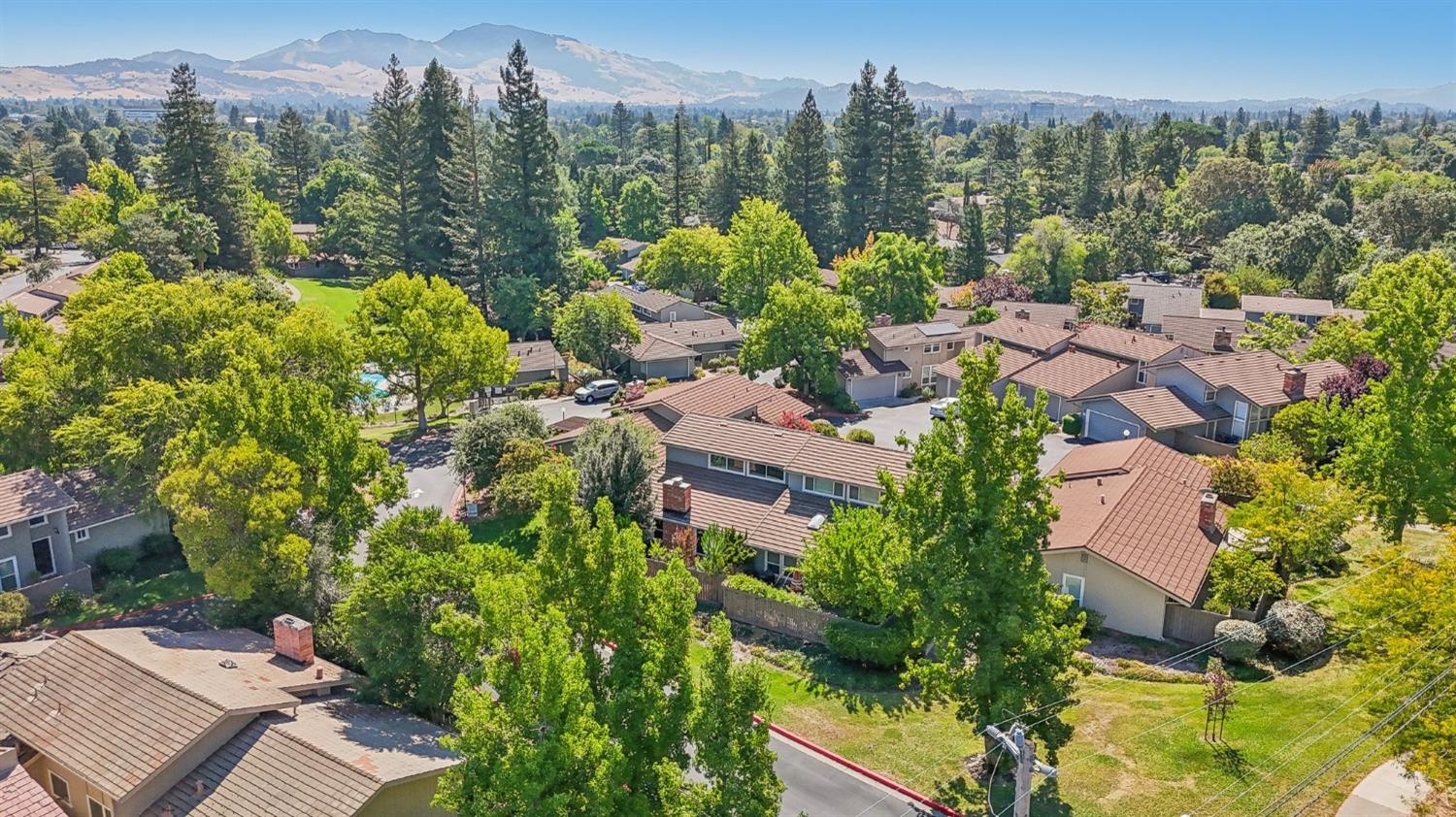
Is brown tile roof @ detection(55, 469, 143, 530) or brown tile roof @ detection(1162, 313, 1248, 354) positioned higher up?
brown tile roof @ detection(1162, 313, 1248, 354)

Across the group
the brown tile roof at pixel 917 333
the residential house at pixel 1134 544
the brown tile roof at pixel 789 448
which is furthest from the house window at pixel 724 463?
the brown tile roof at pixel 917 333

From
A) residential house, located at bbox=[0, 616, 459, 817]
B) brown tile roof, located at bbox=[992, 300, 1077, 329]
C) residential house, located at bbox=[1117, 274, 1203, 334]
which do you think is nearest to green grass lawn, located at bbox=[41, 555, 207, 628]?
residential house, located at bbox=[0, 616, 459, 817]

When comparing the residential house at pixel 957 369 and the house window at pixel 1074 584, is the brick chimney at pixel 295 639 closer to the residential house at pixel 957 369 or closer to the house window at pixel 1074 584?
the house window at pixel 1074 584

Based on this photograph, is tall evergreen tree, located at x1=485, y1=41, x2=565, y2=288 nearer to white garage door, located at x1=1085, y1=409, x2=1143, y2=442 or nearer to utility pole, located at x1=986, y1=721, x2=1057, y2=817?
white garage door, located at x1=1085, y1=409, x2=1143, y2=442

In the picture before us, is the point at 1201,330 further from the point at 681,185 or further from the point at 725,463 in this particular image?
the point at 681,185

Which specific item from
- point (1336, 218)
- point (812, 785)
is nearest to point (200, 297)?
point (812, 785)
